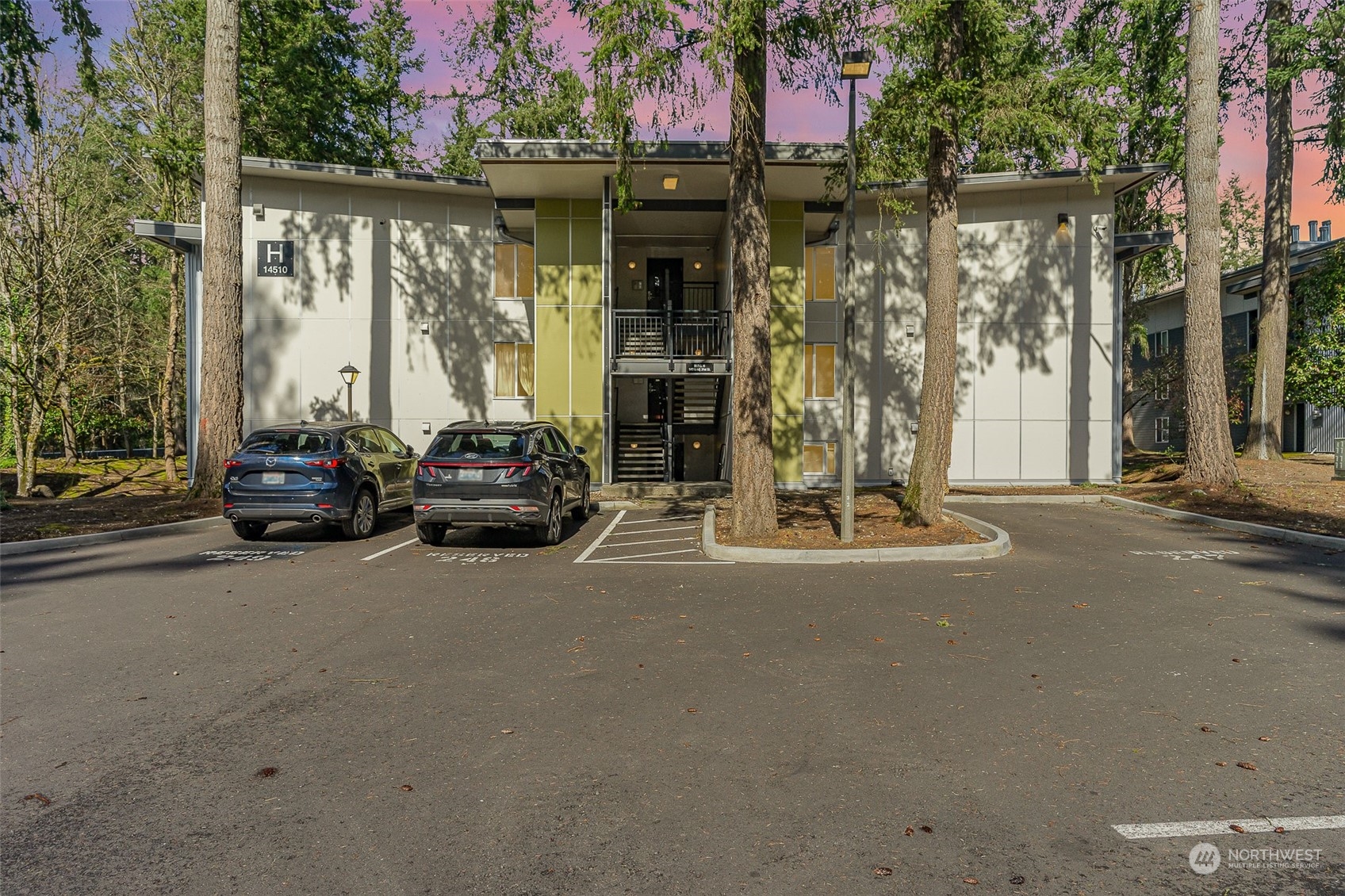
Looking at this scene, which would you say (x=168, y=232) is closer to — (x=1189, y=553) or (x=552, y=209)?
(x=552, y=209)

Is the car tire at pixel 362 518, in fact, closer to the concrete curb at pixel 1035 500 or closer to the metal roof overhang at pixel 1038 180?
the concrete curb at pixel 1035 500

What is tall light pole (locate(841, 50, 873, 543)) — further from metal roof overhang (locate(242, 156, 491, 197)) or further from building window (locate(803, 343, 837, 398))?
metal roof overhang (locate(242, 156, 491, 197))

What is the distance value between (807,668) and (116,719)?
4.61 meters

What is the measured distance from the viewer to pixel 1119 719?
191 inches

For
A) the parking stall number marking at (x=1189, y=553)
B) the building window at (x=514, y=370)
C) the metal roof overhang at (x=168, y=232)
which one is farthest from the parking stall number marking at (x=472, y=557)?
the metal roof overhang at (x=168, y=232)

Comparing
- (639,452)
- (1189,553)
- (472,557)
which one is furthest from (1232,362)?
(472,557)

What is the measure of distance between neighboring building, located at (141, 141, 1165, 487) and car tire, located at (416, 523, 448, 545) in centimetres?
833

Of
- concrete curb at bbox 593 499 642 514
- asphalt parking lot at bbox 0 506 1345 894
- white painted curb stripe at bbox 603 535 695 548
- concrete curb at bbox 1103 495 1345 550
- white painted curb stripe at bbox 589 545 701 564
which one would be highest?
concrete curb at bbox 1103 495 1345 550

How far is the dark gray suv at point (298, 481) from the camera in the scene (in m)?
11.9

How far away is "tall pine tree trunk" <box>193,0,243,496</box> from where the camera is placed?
16.0 metres

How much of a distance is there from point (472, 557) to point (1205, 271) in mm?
16433

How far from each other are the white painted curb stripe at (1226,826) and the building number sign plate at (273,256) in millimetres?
22241

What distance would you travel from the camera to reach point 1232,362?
3003 centimetres

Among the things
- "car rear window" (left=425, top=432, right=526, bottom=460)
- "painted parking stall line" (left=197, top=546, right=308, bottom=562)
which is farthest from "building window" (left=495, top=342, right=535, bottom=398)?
"painted parking stall line" (left=197, top=546, right=308, bottom=562)
